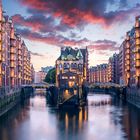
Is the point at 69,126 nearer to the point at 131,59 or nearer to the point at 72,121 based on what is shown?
the point at 72,121

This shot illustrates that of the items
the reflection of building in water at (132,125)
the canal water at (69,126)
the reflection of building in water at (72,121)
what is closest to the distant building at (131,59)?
the reflection of building in water at (132,125)

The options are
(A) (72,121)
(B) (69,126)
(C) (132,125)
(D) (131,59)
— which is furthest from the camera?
(D) (131,59)

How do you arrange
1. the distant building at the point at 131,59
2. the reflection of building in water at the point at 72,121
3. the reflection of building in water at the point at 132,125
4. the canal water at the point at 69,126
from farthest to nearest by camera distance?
the distant building at the point at 131,59 → the reflection of building in water at the point at 72,121 → the reflection of building in water at the point at 132,125 → the canal water at the point at 69,126

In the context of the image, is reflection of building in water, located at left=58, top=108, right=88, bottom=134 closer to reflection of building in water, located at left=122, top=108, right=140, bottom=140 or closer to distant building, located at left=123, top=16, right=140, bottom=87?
reflection of building in water, located at left=122, top=108, right=140, bottom=140

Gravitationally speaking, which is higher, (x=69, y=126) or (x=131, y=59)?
(x=131, y=59)

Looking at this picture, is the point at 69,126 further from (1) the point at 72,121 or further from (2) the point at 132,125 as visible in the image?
(2) the point at 132,125

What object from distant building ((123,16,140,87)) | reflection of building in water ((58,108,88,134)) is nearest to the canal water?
reflection of building in water ((58,108,88,134))

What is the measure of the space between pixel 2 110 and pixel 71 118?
72.7ft

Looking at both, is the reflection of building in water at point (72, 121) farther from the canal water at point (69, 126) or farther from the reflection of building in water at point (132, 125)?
the reflection of building in water at point (132, 125)

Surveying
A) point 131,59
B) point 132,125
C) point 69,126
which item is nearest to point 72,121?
point 69,126

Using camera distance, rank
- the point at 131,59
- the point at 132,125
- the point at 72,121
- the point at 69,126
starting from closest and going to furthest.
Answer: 1. the point at 132,125
2. the point at 69,126
3. the point at 72,121
4. the point at 131,59

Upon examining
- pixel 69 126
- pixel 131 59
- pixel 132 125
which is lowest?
pixel 69 126

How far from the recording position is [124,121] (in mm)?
98688

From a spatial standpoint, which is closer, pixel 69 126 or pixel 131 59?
pixel 69 126
